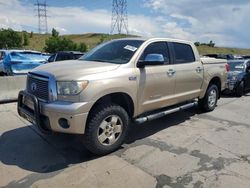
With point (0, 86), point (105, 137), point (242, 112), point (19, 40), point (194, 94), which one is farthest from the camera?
point (19, 40)

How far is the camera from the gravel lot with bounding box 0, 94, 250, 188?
3.65 metres

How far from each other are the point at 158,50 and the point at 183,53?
941 mm

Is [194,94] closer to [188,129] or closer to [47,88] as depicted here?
[188,129]

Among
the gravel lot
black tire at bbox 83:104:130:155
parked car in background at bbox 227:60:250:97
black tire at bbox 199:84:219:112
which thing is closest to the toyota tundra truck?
black tire at bbox 83:104:130:155

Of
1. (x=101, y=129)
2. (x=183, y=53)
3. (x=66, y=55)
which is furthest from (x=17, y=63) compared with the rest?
(x=101, y=129)

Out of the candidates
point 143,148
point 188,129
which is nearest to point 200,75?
point 188,129

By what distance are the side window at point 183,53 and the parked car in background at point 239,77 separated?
15.1 ft

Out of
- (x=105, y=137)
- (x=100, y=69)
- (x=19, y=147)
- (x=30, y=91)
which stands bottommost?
(x=19, y=147)

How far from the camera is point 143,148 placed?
15.6 ft

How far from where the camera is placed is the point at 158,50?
5.37 m

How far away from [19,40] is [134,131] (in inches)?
2205

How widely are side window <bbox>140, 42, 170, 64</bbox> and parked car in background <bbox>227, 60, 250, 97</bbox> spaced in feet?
18.5

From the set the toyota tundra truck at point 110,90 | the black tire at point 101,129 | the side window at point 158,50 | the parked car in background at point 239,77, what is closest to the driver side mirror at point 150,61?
the toyota tundra truck at point 110,90

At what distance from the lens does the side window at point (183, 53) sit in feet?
19.0
